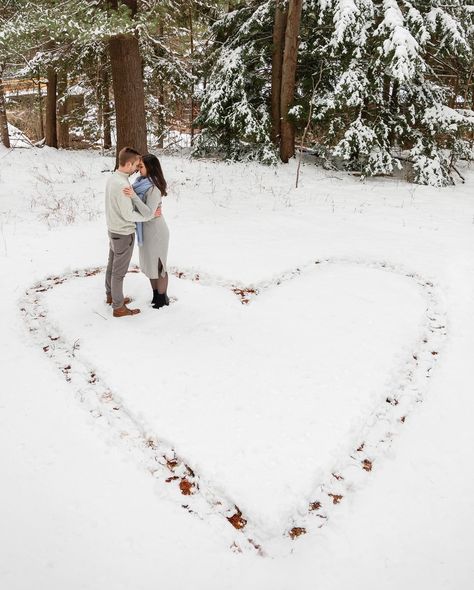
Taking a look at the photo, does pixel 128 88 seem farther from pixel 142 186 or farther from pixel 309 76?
pixel 142 186

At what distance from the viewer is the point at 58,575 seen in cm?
262

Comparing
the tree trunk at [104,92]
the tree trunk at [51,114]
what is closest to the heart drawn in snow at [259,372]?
the tree trunk at [51,114]

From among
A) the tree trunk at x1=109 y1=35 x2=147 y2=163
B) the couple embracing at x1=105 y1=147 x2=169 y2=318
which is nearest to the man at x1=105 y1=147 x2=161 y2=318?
the couple embracing at x1=105 y1=147 x2=169 y2=318

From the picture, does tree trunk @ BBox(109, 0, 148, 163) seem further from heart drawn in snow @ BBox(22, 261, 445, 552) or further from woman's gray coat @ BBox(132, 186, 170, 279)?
woman's gray coat @ BBox(132, 186, 170, 279)

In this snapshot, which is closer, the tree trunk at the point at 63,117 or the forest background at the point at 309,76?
the forest background at the point at 309,76

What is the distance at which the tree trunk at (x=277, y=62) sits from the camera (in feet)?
40.9

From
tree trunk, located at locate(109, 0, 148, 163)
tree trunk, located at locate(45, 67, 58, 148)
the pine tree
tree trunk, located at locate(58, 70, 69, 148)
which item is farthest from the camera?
tree trunk, located at locate(58, 70, 69, 148)

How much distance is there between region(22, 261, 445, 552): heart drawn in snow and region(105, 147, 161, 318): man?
1.32ft

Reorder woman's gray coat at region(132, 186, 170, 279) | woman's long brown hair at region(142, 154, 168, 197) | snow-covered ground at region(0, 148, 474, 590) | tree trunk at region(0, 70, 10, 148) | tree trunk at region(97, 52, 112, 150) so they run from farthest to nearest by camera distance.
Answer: tree trunk at region(0, 70, 10, 148) < tree trunk at region(97, 52, 112, 150) < woman's gray coat at region(132, 186, 170, 279) < woman's long brown hair at region(142, 154, 168, 197) < snow-covered ground at region(0, 148, 474, 590)

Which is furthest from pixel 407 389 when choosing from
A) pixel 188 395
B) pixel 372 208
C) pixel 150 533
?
pixel 372 208

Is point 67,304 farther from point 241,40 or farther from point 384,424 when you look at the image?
point 241,40

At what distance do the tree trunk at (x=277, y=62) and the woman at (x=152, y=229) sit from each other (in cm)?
927

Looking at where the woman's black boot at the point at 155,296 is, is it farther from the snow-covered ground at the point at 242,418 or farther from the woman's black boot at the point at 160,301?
the snow-covered ground at the point at 242,418

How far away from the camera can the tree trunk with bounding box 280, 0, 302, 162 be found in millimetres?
11633
